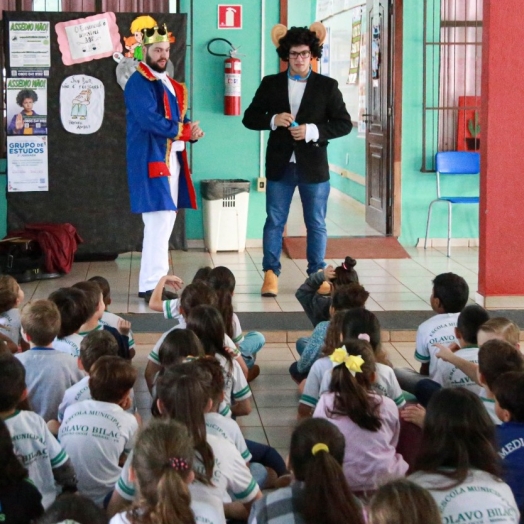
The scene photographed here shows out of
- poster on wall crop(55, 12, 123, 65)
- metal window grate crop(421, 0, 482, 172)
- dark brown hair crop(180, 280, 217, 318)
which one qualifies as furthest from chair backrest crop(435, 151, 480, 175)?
dark brown hair crop(180, 280, 217, 318)

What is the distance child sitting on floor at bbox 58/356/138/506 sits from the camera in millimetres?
2908

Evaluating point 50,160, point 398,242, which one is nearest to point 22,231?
point 50,160

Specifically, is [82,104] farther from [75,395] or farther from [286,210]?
[75,395]

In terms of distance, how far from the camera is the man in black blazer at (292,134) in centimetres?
624

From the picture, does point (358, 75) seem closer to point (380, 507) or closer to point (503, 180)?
point (503, 180)

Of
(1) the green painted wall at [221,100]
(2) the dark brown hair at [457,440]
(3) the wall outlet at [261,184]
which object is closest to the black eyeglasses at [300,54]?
(1) the green painted wall at [221,100]

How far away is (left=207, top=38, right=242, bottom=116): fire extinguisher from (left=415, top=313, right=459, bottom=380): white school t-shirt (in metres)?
4.29

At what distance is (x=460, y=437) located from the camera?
2361 mm

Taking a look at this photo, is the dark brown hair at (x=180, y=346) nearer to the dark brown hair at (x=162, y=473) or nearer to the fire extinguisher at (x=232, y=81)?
the dark brown hair at (x=162, y=473)

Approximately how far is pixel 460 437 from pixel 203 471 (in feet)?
2.14

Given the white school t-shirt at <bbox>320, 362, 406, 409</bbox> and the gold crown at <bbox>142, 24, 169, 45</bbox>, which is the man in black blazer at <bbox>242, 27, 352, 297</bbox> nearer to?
the gold crown at <bbox>142, 24, 169, 45</bbox>

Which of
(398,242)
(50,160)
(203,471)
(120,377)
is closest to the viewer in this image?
(203,471)

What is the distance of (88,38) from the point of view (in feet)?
25.2

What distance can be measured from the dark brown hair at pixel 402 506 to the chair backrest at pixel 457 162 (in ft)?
21.8
